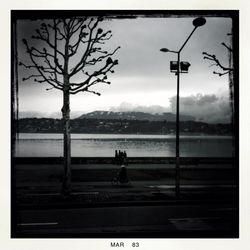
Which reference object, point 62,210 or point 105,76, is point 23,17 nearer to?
point 105,76

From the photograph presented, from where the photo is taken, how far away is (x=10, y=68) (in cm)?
638

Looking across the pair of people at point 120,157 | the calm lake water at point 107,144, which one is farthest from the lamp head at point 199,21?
the pair of people at point 120,157

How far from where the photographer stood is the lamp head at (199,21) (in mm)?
6781

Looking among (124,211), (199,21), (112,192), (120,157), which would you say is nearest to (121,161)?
(120,157)

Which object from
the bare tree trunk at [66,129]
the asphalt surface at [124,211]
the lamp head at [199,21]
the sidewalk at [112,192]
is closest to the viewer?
the asphalt surface at [124,211]

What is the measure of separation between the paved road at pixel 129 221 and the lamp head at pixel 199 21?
3.81 m

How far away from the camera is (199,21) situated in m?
6.88

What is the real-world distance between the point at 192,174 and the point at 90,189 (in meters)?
6.76

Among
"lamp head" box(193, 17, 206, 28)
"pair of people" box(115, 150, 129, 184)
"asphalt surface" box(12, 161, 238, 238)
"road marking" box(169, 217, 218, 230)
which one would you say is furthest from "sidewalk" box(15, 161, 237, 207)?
"lamp head" box(193, 17, 206, 28)

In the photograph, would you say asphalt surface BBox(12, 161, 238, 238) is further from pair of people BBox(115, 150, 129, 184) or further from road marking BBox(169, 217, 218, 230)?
pair of people BBox(115, 150, 129, 184)

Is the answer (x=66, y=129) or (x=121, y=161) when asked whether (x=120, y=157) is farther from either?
(x=66, y=129)

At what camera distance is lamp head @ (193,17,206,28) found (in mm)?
6781

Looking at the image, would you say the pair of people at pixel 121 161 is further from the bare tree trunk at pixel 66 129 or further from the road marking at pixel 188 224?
the road marking at pixel 188 224
